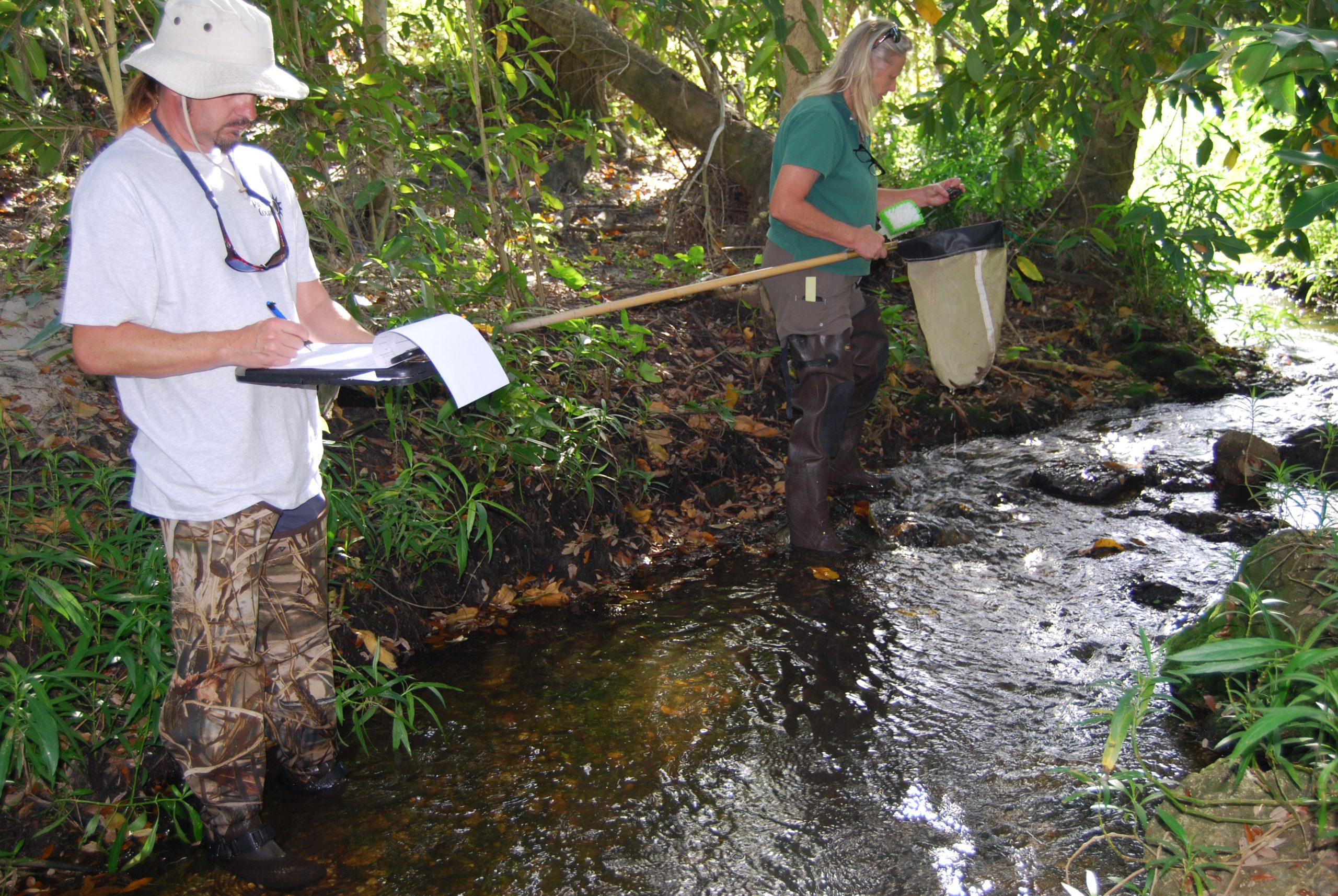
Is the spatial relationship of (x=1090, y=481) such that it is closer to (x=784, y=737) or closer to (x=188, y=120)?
(x=784, y=737)

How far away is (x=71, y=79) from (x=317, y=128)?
2103mm

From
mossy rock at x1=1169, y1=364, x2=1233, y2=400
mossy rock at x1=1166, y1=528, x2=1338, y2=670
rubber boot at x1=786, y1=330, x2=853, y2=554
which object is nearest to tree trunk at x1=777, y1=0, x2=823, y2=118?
rubber boot at x1=786, y1=330, x2=853, y2=554

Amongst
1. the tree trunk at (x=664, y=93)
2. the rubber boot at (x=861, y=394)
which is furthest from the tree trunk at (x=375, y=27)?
the rubber boot at (x=861, y=394)

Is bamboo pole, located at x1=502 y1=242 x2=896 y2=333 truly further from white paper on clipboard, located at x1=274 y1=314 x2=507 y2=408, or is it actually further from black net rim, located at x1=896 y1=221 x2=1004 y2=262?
white paper on clipboard, located at x1=274 y1=314 x2=507 y2=408

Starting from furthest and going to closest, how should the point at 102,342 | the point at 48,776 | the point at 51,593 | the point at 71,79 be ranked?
the point at 71,79 → the point at 51,593 → the point at 48,776 → the point at 102,342

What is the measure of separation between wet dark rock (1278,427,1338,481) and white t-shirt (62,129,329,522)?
499 cm

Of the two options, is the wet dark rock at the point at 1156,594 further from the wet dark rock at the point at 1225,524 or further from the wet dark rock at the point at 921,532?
the wet dark rock at the point at 921,532

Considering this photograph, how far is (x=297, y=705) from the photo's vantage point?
A: 2.81 metres

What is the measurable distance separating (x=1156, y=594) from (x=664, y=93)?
15.4ft

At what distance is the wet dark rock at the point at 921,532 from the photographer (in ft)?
14.9

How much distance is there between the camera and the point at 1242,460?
4945mm

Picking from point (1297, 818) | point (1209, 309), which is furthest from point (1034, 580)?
point (1209, 309)

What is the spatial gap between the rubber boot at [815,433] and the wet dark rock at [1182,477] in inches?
76.2

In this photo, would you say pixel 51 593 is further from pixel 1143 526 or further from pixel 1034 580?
pixel 1143 526
